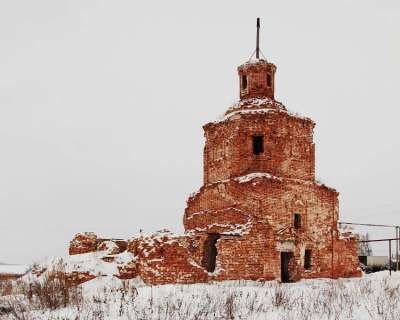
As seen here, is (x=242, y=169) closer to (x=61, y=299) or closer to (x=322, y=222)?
(x=322, y=222)

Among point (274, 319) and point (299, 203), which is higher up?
point (299, 203)

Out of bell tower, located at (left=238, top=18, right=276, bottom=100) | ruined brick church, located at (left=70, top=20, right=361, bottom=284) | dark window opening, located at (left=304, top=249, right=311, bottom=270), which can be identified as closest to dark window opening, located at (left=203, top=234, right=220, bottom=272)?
ruined brick church, located at (left=70, top=20, right=361, bottom=284)

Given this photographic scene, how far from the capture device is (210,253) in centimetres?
1855

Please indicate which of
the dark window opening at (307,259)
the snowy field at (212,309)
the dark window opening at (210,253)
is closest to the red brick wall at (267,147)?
the dark window opening at (210,253)

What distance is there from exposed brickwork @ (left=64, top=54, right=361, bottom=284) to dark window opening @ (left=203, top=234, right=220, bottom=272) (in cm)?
3

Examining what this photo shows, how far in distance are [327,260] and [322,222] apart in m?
1.35

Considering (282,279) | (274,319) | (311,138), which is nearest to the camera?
(274,319)

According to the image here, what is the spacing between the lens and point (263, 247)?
56.5 feet

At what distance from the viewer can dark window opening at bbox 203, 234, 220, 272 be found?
720 inches

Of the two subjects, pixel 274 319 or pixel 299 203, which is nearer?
pixel 274 319

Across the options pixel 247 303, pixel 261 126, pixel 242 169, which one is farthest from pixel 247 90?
pixel 247 303

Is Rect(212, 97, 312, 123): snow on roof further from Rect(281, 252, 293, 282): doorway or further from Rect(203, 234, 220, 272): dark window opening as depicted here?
Rect(281, 252, 293, 282): doorway

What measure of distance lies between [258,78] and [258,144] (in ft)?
9.03

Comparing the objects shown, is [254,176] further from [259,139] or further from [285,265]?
[285,265]
